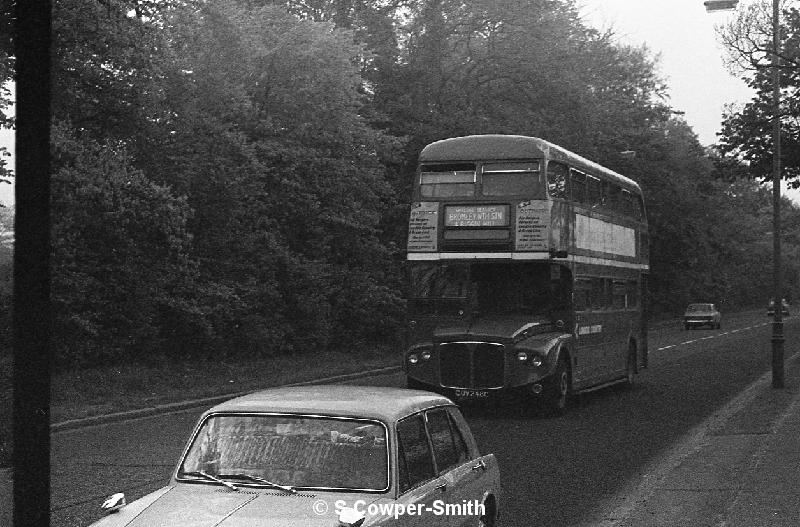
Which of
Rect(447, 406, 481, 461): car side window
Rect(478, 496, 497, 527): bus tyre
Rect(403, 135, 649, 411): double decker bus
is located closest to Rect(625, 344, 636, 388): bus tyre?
Rect(403, 135, 649, 411): double decker bus

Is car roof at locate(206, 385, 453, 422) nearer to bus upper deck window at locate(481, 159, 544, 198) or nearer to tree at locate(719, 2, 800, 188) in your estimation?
bus upper deck window at locate(481, 159, 544, 198)

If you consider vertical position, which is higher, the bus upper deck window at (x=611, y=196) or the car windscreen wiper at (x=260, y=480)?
the bus upper deck window at (x=611, y=196)

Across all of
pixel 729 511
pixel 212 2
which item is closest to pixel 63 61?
pixel 212 2

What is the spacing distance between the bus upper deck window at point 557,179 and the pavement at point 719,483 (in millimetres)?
4462

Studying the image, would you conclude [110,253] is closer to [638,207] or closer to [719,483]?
[638,207]

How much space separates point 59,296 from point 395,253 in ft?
54.4

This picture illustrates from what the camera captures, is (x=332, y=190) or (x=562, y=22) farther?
(x=562, y=22)

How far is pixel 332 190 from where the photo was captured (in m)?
33.1

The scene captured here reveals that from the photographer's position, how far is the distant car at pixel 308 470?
215 inches

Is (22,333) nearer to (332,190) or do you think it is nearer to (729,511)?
(729,511)

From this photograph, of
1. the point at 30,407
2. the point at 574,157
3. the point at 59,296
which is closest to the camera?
the point at 30,407

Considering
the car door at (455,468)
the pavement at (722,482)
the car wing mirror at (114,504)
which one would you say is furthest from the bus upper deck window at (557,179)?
the car wing mirror at (114,504)

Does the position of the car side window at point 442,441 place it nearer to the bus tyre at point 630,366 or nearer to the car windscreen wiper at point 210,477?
the car windscreen wiper at point 210,477

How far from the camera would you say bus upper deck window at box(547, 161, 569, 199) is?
19.3 m
